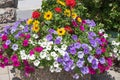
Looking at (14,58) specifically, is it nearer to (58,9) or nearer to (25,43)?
(25,43)

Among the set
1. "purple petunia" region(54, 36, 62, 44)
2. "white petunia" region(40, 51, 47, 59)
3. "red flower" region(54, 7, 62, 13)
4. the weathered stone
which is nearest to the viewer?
"white petunia" region(40, 51, 47, 59)

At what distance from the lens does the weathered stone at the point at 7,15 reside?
203 inches

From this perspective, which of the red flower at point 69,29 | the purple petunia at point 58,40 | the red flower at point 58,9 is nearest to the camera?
the purple petunia at point 58,40

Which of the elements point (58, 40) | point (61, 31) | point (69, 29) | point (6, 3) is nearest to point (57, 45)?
point (58, 40)

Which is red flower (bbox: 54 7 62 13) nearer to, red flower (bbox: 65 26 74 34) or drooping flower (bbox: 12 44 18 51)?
red flower (bbox: 65 26 74 34)

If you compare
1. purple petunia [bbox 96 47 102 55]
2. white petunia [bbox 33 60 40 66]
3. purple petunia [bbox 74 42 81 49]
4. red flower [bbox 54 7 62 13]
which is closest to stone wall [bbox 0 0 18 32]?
red flower [bbox 54 7 62 13]

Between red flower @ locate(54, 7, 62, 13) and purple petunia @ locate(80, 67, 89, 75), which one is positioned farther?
red flower @ locate(54, 7, 62, 13)

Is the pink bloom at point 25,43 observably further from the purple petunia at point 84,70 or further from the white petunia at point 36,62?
the purple petunia at point 84,70

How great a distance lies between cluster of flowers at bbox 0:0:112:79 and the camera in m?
3.62

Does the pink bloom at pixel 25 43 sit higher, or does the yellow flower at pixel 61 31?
the yellow flower at pixel 61 31

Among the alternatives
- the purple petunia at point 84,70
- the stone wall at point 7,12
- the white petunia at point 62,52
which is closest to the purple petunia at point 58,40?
the white petunia at point 62,52

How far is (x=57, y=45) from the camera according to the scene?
3.71 m

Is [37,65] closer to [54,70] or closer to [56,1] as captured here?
[54,70]

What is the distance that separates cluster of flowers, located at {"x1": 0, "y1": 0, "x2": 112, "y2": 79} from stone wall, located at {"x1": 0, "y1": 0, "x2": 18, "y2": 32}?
3.50 feet
